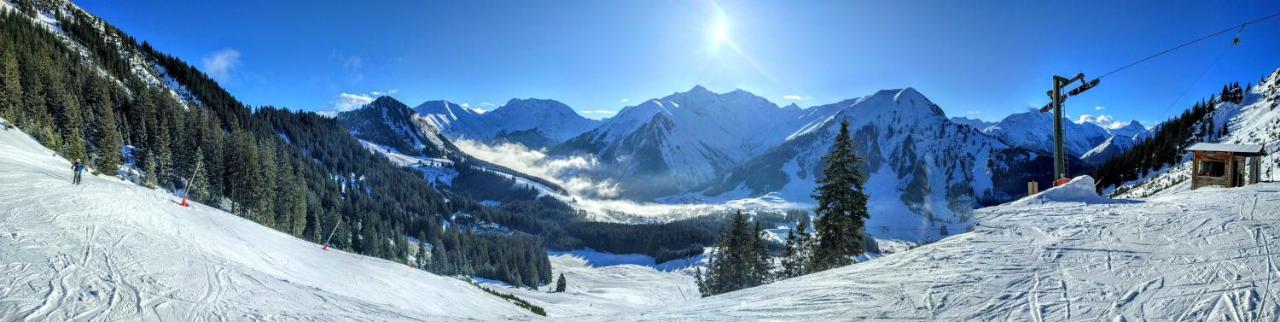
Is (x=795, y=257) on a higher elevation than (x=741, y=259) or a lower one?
higher

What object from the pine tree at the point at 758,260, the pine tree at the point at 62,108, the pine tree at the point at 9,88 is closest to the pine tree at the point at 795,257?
the pine tree at the point at 758,260

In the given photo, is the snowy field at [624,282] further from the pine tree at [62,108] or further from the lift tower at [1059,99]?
the lift tower at [1059,99]

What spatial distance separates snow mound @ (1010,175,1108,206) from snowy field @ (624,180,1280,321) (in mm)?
2632

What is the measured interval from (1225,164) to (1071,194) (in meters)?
9.00

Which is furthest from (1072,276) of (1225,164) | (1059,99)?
(1225,164)

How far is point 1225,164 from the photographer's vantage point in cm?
2233

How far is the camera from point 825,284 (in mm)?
13211

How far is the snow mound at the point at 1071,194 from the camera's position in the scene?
19377mm

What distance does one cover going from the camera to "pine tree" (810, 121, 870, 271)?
29828 mm

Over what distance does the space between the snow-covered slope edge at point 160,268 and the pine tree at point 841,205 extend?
18.8m

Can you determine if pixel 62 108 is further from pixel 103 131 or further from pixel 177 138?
pixel 177 138

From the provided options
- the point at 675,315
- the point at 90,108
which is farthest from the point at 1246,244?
the point at 90,108

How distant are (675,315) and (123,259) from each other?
1609cm

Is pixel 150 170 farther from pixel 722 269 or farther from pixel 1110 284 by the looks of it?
pixel 1110 284
